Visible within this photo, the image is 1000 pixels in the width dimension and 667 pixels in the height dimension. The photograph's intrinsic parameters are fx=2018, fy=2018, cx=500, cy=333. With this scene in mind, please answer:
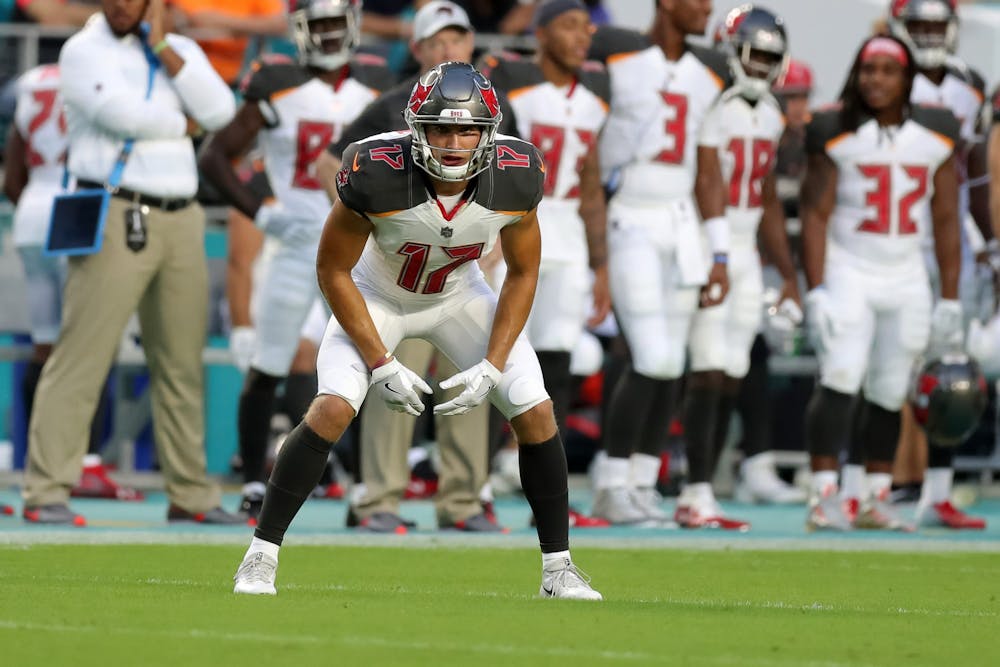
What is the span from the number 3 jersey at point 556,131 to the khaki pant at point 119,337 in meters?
1.52

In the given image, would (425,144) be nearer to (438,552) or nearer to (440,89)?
(440,89)

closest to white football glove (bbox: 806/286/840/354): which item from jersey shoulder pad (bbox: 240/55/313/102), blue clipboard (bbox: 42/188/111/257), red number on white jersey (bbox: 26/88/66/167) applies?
jersey shoulder pad (bbox: 240/55/313/102)

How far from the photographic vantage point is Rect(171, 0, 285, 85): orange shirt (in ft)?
39.7

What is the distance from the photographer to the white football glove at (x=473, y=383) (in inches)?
226

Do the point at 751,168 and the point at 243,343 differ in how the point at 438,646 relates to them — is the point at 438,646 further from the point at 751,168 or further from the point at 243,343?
the point at 243,343

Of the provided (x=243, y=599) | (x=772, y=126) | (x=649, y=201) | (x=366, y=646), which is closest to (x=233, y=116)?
(x=649, y=201)

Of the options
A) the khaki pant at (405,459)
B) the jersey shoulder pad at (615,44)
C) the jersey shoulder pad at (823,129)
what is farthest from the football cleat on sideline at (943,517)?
the jersey shoulder pad at (615,44)

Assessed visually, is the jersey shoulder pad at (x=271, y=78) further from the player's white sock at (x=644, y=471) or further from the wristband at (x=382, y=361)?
the wristband at (x=382, y=361)

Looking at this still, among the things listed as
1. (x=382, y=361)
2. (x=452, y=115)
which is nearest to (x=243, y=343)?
(x=382, y=361)

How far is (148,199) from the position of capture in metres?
8.59

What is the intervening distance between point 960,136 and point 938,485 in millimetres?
1735

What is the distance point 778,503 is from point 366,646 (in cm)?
751

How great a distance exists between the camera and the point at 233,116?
905 centimetres

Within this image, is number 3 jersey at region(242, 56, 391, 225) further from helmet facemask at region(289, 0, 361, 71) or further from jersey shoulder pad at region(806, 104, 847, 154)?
jersey shoulder pad at region(806, 104, 847, 154)
